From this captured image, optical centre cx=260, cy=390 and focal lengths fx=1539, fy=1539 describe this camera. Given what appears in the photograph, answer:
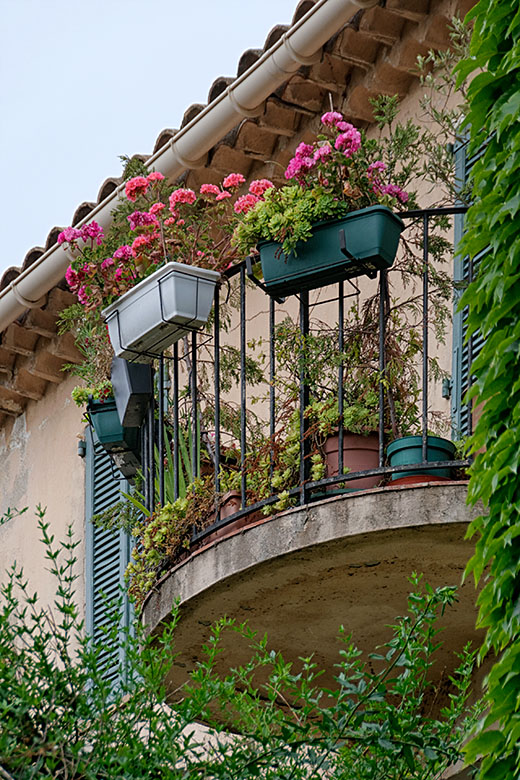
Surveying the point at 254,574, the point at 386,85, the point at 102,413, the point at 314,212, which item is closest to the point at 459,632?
the point at 254,574

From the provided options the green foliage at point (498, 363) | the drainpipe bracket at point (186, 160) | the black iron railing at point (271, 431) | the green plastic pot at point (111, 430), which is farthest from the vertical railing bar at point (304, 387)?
the drainpipe bracket at point (186, 160)

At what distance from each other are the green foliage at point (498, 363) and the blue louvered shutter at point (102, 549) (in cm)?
494

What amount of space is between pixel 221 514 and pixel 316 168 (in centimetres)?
153

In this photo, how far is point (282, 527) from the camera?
5.95 meters

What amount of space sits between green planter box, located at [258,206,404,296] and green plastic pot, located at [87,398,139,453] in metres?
1.48

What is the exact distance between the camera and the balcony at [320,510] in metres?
5.73

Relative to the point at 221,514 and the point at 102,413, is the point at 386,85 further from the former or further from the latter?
the point at 221,514

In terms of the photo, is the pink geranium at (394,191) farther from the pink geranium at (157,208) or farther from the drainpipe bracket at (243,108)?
the drainpipe bracket at (243,108)

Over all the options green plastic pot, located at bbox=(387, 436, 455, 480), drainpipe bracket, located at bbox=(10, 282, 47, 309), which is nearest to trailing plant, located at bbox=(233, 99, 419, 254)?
green plastic pot, located at bbox=(387, 436, 455, 480)

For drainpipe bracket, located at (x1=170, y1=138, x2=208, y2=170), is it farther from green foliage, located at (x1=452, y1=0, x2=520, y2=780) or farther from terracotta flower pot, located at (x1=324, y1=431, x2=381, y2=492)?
green foliage, located at (x1=452, y1=0, x2=520, y2=780)

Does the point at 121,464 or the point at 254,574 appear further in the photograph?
the point at 121,464

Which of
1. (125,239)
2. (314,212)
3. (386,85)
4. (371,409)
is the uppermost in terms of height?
(386,85)

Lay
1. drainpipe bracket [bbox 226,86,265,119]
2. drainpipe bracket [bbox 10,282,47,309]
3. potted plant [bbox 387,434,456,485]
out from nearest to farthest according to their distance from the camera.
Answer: potted plant [bbox 387,434,456,485] → drainpipe bracket [bbox 226,86,265,119] → drainpipe bracket [bbox 10,282,47,309]

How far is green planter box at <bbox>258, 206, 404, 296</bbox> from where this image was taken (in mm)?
6195
